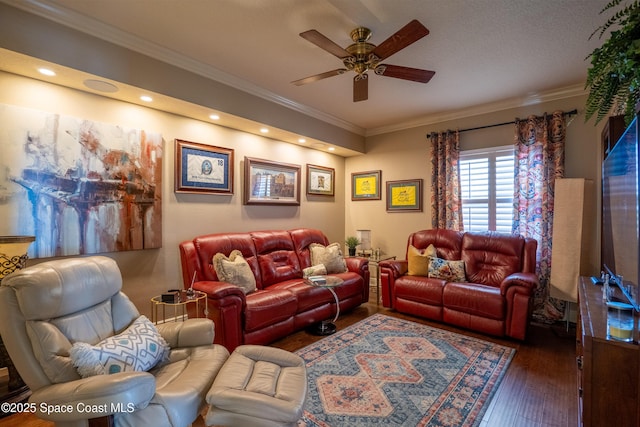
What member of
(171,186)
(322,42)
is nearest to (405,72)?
(322,42)

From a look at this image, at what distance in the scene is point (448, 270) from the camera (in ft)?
12.0

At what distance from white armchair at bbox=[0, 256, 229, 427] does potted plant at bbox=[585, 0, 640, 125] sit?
2.36 meters

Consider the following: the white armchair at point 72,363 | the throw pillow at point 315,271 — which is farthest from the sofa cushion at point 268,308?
the white armchair at point 72,363

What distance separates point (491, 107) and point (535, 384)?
337cm

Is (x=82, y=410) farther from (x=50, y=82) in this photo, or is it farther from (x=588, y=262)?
(x=588, y=262)

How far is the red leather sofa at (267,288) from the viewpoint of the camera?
2617mm

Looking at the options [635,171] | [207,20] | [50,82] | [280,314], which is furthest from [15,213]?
[635,171]

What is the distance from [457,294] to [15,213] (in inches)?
162

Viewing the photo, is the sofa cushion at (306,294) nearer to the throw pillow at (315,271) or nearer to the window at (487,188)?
the throw pillow at (315,271)

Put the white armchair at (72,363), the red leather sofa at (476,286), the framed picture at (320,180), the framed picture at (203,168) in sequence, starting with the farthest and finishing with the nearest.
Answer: the framed picture at (320,180) < the framed picture at (203,168) < the red leather sofa at (476,286) < the white armchair at (72,363)

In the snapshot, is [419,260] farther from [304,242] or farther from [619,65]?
[619,65]

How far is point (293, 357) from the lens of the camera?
1821mm

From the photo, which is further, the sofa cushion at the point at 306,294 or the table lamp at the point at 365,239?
the table lamp at the point at 365,239

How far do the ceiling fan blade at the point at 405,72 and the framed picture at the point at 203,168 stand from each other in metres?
2.15
